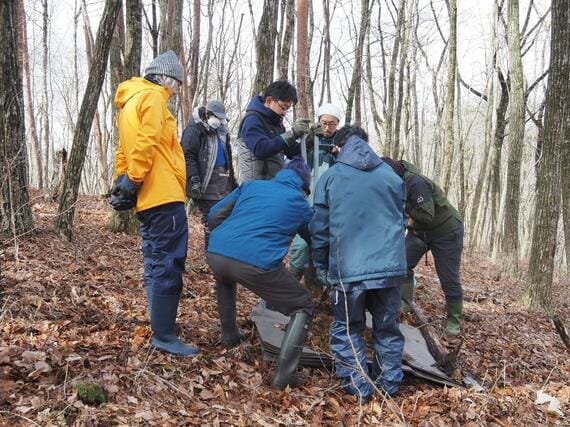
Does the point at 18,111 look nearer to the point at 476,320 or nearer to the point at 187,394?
the point at 187,394

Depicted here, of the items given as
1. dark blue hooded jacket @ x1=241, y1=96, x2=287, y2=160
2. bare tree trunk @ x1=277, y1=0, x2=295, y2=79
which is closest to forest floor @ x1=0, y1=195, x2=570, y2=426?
dark blue hooded jacket @ x1=241, y1=96, x2=287, y2=160

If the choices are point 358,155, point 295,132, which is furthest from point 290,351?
point 295,132

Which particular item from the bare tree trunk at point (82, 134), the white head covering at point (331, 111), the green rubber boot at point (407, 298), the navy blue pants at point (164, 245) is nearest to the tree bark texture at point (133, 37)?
the bare tree trunk at point (82, 134)

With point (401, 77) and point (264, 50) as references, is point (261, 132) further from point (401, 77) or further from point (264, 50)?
point (401, 77)

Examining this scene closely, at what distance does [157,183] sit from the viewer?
3.74 m

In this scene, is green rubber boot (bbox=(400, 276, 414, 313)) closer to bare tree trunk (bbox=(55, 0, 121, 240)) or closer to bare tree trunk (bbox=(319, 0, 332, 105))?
bare tree trunk (bbox=(55, 0, 121, 240))

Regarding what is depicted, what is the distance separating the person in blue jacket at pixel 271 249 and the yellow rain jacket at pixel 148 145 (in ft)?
1.73

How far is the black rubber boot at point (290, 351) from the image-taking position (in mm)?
3725

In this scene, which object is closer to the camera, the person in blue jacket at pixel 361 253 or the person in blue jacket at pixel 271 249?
the person in blue jacket at pixel 271 249

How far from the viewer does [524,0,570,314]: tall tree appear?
23.1 feet

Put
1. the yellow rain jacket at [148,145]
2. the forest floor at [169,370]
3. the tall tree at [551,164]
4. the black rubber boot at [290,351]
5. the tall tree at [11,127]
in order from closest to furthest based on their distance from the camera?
the forest floor at [169,370] → the yellow rain jacket at [148,145] → the black rubber boot at [290,351] → the tall tree at [11,127] → the tall tree at [551,164]

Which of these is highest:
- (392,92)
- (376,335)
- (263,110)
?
(392,92)

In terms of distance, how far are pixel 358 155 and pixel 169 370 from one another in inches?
88.8

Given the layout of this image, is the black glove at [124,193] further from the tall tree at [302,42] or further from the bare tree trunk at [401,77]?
the bare tree trunk at [401,77]
